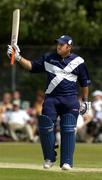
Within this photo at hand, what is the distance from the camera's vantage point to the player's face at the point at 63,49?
1219 cm

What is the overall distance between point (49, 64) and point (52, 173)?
1.78 metres

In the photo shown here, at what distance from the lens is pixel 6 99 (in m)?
25.7

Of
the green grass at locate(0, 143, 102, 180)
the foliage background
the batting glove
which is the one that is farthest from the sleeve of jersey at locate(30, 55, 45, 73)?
the foliage background

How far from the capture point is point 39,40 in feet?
100

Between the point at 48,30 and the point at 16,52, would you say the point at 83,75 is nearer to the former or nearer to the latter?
the point at 16,52

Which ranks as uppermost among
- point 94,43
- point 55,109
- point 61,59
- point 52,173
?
point 94,43

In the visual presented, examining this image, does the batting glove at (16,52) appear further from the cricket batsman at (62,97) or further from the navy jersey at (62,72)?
the navy jersey at (62,72)

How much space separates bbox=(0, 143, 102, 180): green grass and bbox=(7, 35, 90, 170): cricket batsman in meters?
0.62

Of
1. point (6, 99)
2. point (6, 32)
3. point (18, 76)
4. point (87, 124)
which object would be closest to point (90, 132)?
point (87, 124)

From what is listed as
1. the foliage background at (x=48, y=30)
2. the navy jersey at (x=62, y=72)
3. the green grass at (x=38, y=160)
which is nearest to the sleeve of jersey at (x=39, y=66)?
the navy jersey at (x=62, y=72)

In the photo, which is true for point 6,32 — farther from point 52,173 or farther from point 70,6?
point 52,173

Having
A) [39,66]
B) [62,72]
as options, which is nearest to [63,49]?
[62,72]

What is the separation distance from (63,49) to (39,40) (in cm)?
1848

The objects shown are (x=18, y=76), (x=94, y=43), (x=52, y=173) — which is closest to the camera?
(x=52, y=173)
